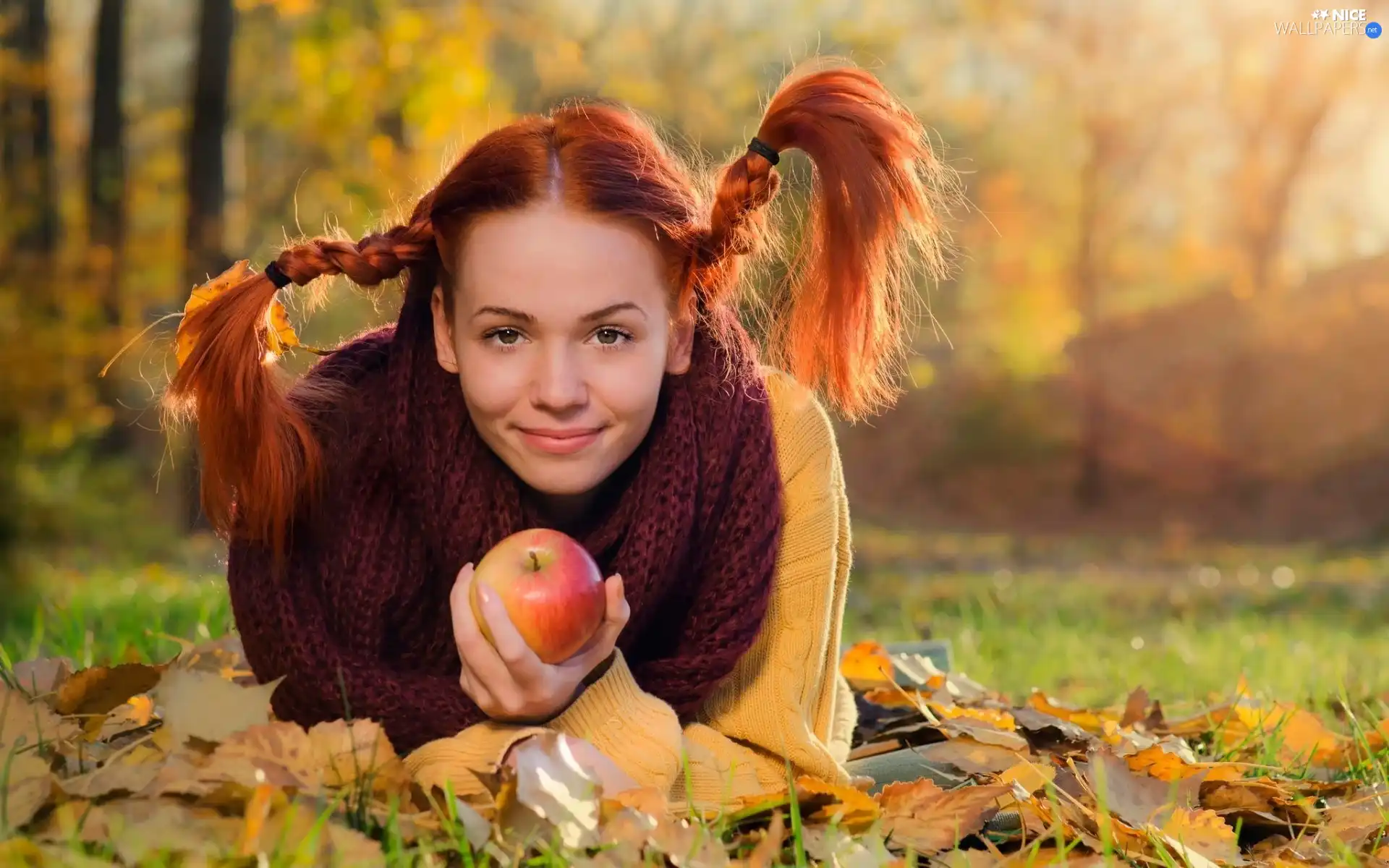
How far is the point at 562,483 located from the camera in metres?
2.49

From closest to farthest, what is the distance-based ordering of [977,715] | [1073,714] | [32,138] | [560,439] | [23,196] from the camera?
[560,439]
[977,715]
[1073,714]
[23,196]
[32,138]

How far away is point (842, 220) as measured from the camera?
255 centimetres

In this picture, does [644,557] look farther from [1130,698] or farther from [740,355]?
[1130,698]

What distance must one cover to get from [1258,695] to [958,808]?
6.09 ft

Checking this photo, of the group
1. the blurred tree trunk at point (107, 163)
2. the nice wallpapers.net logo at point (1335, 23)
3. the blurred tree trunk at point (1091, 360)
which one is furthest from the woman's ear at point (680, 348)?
the blurred tree trunk at point (1091, 360)

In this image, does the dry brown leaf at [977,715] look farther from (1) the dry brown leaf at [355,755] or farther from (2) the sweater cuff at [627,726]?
(1) the dry brown leaf at [355,755]

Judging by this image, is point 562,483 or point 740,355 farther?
point 740,355

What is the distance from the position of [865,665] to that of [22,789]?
7.50ft

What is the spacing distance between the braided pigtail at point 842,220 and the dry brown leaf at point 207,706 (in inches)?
44.2

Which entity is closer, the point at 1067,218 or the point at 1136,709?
the point at 1136,709

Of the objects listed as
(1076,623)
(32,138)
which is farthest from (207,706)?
(32,138)

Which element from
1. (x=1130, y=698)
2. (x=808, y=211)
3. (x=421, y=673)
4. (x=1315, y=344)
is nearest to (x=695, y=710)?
(x=421, y=673)

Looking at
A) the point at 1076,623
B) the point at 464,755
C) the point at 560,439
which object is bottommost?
the point at 1076,623

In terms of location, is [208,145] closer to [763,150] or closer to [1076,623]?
[1076,623]
